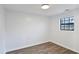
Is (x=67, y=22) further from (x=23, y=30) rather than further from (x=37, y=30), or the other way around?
(x=23, y=30)

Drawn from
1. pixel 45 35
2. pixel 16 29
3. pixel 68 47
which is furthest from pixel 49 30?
pixel 16 29

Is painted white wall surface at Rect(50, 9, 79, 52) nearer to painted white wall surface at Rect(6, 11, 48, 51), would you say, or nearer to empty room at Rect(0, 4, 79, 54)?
empty room at Rect(0, 4, 79, 54)

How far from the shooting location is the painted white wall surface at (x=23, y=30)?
85.8 inches

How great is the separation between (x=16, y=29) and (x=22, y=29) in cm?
19

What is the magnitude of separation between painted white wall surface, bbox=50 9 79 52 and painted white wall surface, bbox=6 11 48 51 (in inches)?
15.4

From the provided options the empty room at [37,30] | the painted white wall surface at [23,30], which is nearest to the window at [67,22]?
the empty room at [37,30]

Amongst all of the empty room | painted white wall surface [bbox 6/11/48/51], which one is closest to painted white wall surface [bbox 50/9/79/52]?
the empty room

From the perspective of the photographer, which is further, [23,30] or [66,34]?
[66,34]

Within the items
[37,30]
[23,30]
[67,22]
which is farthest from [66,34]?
[23,30]

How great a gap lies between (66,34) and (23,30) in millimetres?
1506

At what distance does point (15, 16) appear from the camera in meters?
2.18

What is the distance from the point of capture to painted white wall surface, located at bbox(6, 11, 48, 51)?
2.18 meters

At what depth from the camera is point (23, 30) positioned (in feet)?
8.03

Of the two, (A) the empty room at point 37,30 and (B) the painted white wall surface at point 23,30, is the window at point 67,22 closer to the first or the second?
(A) the empty room at point 37,30
